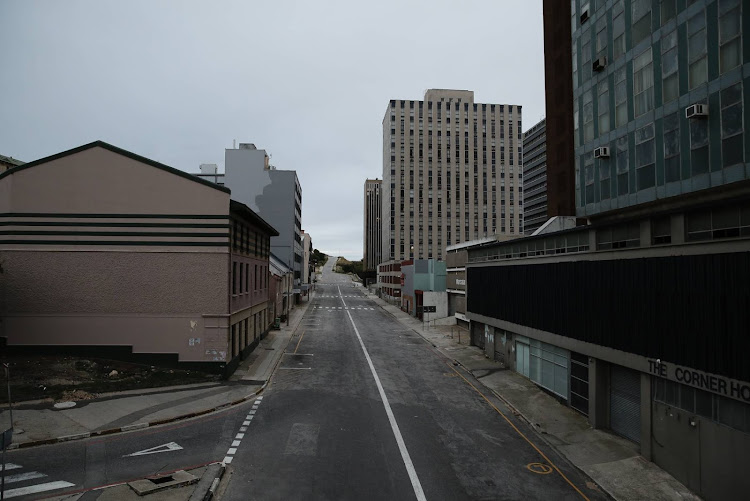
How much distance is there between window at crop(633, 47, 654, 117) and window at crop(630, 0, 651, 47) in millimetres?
869

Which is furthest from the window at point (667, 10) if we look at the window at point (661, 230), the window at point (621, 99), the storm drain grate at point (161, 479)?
the storm drain grate at point (161, 479)

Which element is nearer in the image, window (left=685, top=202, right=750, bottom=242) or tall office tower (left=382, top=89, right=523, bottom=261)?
window (left=685, top=202, right=750, bottom=242)

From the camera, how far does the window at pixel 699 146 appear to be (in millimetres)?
17594

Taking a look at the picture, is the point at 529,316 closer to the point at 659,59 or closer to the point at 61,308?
the point at 659,59

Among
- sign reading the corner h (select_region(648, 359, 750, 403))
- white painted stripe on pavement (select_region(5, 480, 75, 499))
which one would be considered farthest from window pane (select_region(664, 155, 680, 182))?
white painted stripe on pavement (select_region(5, 480, 75, 499))

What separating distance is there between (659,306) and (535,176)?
16502cm

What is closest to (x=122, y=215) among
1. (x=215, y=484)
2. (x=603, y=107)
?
(x=215, y=484)

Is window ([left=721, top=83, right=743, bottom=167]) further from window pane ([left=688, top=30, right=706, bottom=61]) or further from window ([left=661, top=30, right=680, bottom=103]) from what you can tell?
window ([left=661, top=30, right=680, bottom=103])

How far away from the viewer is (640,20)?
21.1 m

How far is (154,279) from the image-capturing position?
25.2 metres

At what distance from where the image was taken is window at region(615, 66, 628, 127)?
→ 2220 centimetres

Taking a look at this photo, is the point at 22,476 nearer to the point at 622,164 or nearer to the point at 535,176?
the point at 622,164

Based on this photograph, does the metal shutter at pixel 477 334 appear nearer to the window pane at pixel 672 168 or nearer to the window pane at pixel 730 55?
the window pane at pixel 672 168

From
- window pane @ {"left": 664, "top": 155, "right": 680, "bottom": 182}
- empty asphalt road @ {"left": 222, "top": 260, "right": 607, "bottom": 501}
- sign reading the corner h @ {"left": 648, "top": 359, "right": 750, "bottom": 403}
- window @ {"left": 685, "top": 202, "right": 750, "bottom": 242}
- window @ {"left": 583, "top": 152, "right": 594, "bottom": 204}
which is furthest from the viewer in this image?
window @ {"left": 583, "top": 152, "right": 594, "bottom": 204}
